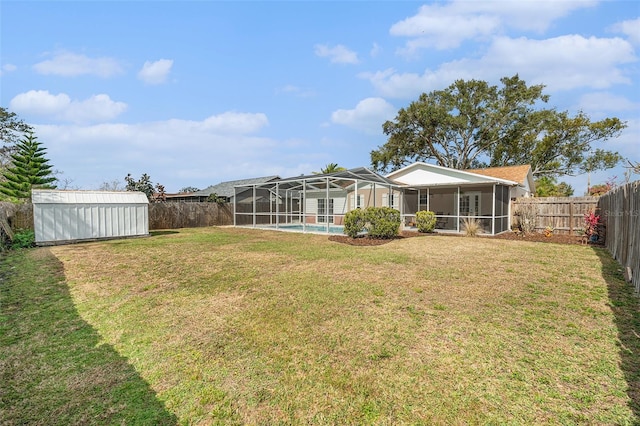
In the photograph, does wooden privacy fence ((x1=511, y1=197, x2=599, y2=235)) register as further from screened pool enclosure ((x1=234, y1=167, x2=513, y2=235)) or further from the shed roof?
the shed roof

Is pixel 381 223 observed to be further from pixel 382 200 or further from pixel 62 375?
pixel 62 375

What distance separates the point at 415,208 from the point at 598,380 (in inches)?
648

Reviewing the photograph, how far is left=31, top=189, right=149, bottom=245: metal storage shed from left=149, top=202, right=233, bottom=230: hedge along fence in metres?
4.62

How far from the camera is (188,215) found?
20.4m

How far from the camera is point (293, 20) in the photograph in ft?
39.6

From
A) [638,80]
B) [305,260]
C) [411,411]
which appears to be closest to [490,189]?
[638,80]

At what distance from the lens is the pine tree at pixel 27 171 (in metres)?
18.2

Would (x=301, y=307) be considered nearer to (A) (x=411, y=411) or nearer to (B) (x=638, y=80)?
(A) (x=411, y=411)

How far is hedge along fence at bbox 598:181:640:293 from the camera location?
5570mm

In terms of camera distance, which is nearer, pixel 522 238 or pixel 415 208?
pixel 522 238

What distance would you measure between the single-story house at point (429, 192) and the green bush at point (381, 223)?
6.55 ft

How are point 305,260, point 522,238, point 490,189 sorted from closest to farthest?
1. point 305,260
2. point 522,238
3. point 490,189

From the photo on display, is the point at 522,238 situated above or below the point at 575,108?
below

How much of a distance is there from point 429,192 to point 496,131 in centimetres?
1597
